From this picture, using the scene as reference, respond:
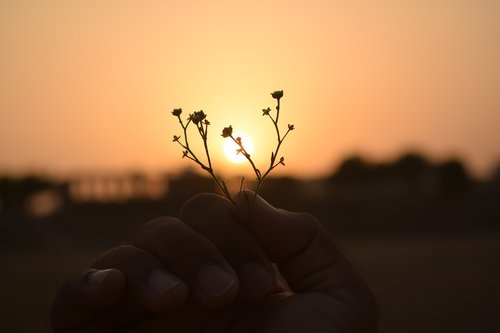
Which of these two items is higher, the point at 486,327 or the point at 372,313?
the point at 372,313

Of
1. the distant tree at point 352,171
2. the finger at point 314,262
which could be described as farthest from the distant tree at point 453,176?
the finger at point 314,262

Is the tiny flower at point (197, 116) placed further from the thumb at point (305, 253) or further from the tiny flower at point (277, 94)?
the thumb at point (305, 253)

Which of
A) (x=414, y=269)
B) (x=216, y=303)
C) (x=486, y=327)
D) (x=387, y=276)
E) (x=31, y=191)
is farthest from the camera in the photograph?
(x=31, y=191)

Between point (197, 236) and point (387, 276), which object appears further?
point (387, 276)

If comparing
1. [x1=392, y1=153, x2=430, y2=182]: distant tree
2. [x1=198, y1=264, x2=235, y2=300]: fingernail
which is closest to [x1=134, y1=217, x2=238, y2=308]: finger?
[x1=198, y1=264, x2=235, y2=300]: fingernail

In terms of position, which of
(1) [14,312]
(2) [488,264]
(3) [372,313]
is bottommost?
(2) [488,264]

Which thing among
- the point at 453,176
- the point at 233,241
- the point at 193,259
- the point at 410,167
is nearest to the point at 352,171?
the point at 410,167

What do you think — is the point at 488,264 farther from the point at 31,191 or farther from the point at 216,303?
the point at 31,191

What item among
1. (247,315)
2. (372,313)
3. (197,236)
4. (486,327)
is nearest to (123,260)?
(197,236)
